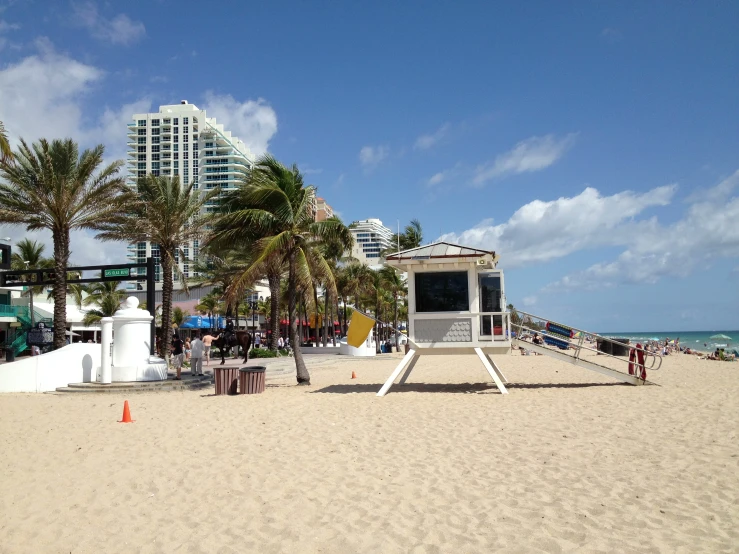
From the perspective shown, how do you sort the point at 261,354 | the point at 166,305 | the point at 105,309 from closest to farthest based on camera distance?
the point at 166,305
the point at 261,354
the point at 105,309

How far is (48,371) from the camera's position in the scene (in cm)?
1669

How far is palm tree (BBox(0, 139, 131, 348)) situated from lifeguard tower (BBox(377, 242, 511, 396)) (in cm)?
1295

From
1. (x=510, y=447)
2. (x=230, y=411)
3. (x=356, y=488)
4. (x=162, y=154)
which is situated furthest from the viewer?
(x=162, y=154)

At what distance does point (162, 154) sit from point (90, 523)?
125m

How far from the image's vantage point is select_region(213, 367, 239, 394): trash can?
15086mm

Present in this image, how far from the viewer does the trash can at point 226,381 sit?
15.1 meters

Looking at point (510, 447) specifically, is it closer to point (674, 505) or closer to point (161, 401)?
point (674, 505)

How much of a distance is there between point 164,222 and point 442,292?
47.0ft

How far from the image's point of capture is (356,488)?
246 inches

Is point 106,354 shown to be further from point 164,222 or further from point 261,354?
point 261,354

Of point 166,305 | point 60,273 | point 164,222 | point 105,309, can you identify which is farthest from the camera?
point 105,309

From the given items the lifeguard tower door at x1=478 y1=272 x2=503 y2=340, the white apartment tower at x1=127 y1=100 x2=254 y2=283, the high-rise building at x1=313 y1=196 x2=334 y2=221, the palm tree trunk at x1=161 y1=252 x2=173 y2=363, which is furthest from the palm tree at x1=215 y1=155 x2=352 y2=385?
the white apartment tower at x1=127 y1=100 x2=254 y2=283

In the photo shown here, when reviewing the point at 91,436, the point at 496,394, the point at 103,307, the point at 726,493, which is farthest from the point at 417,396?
the point at 103,307

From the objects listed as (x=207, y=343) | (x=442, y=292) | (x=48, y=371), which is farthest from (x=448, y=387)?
(x=207, y=343)
